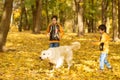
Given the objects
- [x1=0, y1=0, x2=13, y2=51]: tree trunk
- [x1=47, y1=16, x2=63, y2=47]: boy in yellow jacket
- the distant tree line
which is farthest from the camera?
the distant tree line

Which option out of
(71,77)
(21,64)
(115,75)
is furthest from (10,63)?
(115,75)

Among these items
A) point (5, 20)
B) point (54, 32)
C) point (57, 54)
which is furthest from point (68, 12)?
point (57, 54)

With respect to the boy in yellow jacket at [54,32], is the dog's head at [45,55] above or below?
below

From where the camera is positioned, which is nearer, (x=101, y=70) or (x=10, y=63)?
(x=101, y=70)

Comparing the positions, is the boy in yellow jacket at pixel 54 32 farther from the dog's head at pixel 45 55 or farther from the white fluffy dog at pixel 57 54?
the dog's head at pixel 45 55

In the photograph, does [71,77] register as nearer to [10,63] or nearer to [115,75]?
[115,75]

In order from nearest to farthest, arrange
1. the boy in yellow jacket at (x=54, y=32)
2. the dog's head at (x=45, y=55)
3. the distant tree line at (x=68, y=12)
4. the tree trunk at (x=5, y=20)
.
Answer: the dog's head at (x=45, y=55) → the boy in yellow jacket at (x=54, y=32) → the tree trunk at (x=5, y=20) → the distant tree line at (x=68, y=12)

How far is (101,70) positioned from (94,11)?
3992 cm

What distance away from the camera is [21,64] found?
12.5 meters

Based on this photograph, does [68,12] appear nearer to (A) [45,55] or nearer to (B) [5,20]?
(B) [5,20]

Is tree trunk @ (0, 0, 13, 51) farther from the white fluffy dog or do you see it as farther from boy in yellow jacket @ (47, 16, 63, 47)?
the white fluffy dog

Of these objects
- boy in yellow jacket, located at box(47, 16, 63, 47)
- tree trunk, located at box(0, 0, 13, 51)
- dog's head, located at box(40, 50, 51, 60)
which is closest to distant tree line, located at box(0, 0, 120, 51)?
tree trunk, located at box(0, 0, 13, 51)

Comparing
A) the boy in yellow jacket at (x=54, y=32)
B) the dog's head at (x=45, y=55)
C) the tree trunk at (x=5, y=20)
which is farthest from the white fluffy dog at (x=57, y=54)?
the tree trunk at (x=5, y=20)

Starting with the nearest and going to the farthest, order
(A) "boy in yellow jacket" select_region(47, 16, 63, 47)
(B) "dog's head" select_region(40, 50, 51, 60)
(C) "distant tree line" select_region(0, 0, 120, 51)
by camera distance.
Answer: (B) "dog's head" select_region(40, 50, 51, 60) → (A) "boy in yellow jacket" select_region(47, 16, 63, 47) → (C) "distant tree line" select_region(0, 0, 120, 51)
